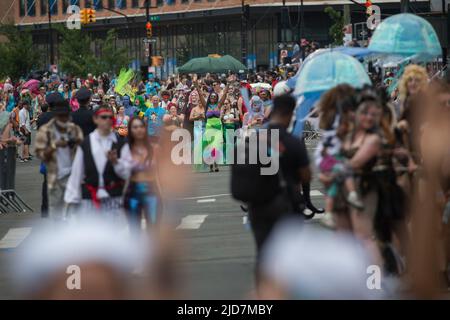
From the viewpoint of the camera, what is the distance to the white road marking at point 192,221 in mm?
20291

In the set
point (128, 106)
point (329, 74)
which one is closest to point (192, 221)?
point (329, 74)

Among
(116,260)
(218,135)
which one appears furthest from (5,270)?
(218,135)

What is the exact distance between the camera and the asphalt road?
Answer: 541 inches

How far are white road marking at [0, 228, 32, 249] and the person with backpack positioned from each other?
8.19m

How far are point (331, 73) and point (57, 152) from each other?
9.47 feet

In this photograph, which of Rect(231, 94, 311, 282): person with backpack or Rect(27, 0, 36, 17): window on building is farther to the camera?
Rect(27, 0, 36, 17): window on building

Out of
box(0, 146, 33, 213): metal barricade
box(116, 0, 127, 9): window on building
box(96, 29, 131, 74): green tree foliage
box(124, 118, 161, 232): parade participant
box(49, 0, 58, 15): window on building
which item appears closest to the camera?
box(124, 118, 161, 232): parade participant

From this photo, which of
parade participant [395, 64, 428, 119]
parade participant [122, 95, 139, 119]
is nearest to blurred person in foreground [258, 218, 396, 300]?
parade participant [395, 64, 428, 119]

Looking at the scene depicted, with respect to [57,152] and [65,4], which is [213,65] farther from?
[65,4]

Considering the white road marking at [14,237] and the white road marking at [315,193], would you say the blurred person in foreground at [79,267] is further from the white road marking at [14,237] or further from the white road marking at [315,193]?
the white road marking at [315,193]

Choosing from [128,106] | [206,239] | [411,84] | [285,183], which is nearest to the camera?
[285,183]

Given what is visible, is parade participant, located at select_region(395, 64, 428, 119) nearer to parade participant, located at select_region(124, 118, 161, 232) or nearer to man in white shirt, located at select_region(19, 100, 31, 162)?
parade participant, located at select_region(124, 118, 161, 232)

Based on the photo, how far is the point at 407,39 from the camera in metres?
16.0

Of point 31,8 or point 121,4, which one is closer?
point 121,4
